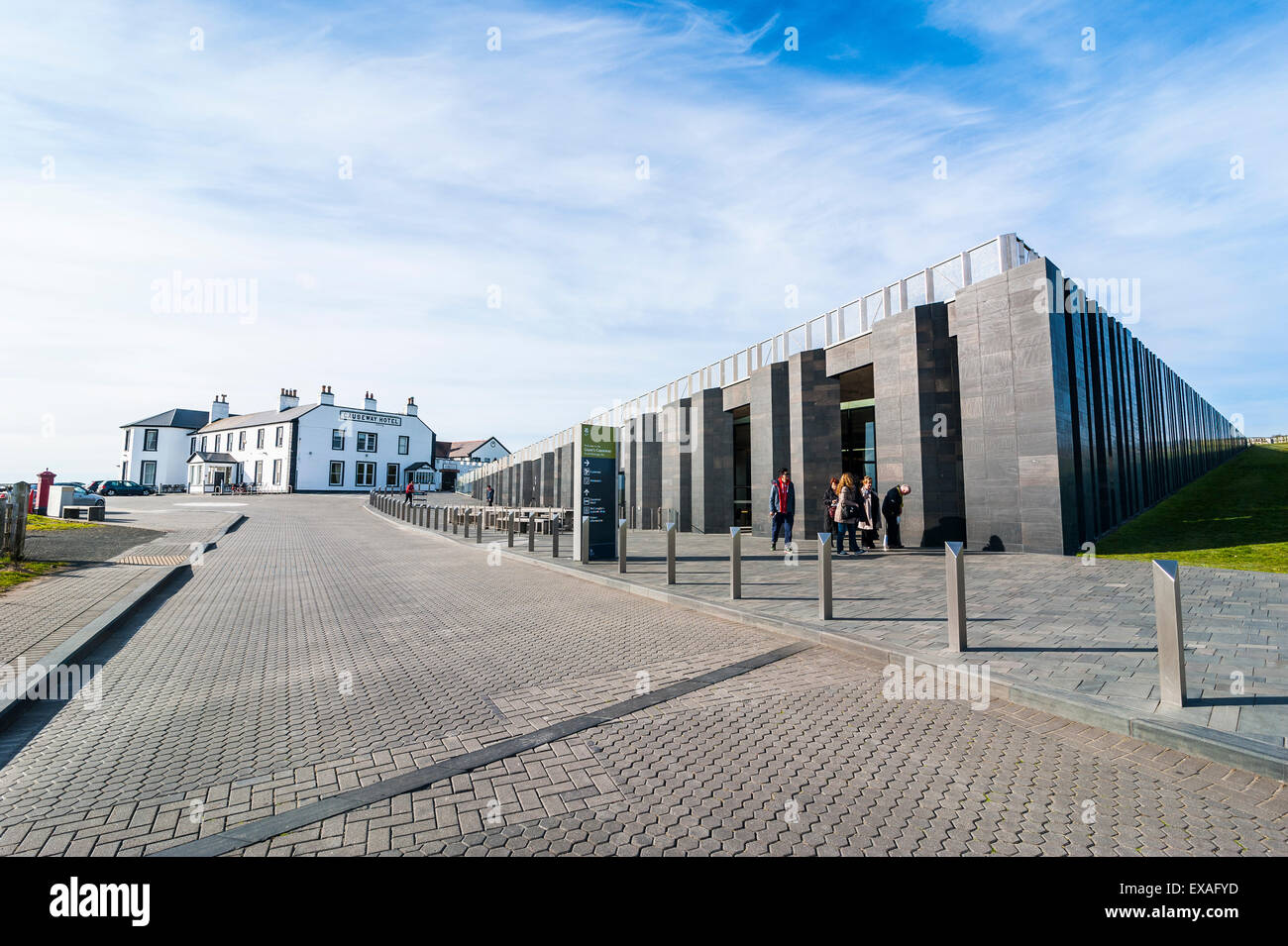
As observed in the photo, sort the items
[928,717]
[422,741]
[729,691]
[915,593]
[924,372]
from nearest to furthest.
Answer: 1. [422,741]
2. [928,717]
3. [729,691]
4. [915,593]
5. [924,372]

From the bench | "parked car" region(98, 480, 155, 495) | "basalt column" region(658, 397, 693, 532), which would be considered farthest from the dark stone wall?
"parked car" region(98, 480, 155, 495)

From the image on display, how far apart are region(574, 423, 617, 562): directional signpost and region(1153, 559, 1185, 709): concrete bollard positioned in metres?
11.1

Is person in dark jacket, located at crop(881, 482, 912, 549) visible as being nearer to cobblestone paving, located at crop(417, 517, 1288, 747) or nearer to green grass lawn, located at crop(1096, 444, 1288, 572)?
cobblestone paving, located at crop(417, 517, 1288, 747)

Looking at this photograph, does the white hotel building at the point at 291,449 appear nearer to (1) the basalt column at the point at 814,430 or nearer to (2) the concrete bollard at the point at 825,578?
(1) the basalt column at the point at 814,430

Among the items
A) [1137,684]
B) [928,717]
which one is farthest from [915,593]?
[928,717]

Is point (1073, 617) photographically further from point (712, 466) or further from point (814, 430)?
point (712, 466)

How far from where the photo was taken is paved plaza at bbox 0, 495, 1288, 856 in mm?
2857

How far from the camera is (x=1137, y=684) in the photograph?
4660 mm

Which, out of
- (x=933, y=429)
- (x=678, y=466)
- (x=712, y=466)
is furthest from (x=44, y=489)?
(x=933, y=429)

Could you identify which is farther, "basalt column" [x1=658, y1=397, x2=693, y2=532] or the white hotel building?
the white hotel building

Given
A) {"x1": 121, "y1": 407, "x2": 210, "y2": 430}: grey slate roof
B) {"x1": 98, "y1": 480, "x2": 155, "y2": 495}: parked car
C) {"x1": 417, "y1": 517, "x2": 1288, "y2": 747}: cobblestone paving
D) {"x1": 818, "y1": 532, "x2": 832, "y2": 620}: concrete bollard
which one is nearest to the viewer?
{"x1": 417, "y1": 517, "x2": 1288, "y2": 747}: cobblestone paving

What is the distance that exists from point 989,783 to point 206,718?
5.25 meters
